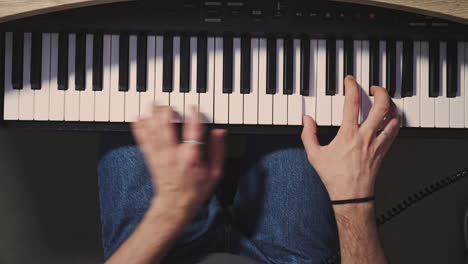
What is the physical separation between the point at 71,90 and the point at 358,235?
26.5 inches

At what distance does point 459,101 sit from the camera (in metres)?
1.00

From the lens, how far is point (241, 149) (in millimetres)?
1370

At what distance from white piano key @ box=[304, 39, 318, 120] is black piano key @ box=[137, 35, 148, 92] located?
0.35 m

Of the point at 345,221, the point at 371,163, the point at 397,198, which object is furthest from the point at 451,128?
the point at 397,198

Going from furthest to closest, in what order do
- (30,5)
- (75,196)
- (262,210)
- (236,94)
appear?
(75,196)
(262,210)
(236,94)
(30,5)

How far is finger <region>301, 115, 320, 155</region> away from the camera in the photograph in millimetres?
946

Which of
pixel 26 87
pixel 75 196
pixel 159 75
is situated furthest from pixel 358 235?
pixel 75 196

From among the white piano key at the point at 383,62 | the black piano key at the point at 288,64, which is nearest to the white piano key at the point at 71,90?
the black piano key at the point at 288,64

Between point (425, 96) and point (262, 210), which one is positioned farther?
point (262, 210)

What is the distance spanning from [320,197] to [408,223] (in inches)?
20.6

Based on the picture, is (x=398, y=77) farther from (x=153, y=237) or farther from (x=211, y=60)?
(x=153, y=237)

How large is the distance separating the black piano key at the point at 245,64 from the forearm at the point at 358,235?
315 mm

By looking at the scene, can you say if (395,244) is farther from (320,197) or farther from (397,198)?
(320,197)

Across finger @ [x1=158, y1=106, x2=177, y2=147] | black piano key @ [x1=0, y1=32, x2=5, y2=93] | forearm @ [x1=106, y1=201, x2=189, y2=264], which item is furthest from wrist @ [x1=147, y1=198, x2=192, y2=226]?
black piano key @ [x1=0, y1=32, x2=5, y2=93]
